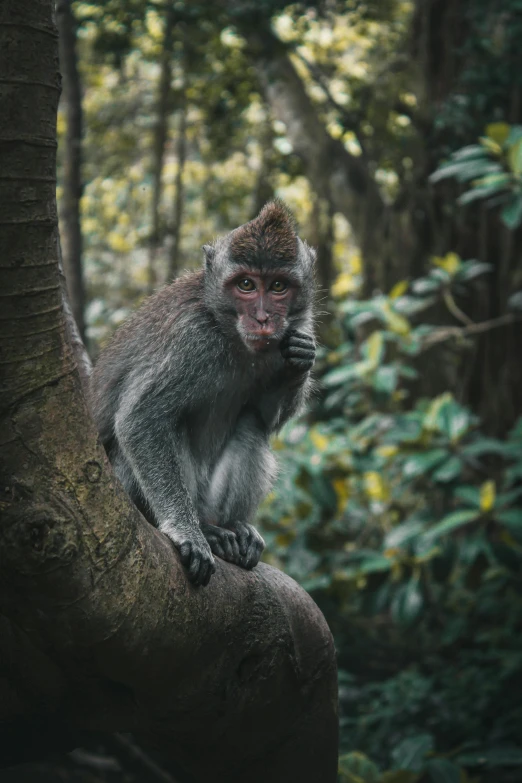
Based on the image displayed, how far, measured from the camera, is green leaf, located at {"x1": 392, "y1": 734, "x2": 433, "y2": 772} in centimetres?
505

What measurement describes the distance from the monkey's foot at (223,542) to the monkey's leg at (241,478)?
0.79ft

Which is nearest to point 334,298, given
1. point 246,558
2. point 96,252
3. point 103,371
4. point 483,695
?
point 96,252

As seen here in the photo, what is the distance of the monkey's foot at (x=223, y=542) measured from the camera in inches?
141

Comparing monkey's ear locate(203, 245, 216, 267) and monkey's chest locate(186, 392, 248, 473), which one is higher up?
monkey's ear locate(203, 245, 216, 267)

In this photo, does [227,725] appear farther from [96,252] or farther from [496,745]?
[96,252]

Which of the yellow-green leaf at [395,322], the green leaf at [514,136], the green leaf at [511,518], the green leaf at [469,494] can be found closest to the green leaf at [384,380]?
the yellow-green leaf at [395,322]

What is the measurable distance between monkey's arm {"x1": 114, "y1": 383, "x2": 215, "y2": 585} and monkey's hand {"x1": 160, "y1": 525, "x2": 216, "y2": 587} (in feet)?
0.22

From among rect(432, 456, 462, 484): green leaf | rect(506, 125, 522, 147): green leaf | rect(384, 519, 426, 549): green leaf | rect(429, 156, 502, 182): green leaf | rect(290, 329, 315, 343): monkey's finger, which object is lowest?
rect(384, 519, 426, 549): green leaf

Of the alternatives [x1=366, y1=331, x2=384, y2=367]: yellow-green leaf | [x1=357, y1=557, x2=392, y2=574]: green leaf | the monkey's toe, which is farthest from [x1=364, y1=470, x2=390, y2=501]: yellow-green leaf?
the monkey's toe

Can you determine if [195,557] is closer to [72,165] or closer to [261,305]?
[261,305]

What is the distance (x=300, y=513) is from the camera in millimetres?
6531

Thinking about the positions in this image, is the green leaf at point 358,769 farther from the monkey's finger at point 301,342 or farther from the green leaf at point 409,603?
the monkey's finger at point 301,342

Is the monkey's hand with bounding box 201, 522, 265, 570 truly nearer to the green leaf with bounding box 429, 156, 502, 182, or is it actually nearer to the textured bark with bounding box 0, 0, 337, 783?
the textured bark with bounding box 0, 0, 337, 783

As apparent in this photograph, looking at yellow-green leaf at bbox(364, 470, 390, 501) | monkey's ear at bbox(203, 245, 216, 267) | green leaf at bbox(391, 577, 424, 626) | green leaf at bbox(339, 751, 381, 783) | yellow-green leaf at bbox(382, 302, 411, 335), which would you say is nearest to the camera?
monkey's ear at bbox(203, 245, 216, 267)
